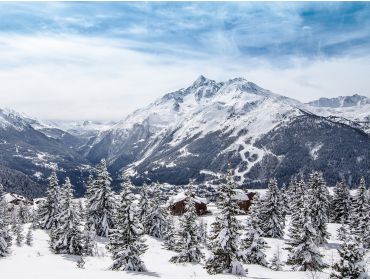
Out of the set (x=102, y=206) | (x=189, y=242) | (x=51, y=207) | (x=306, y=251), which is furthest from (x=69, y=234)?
(x=306, y=251)

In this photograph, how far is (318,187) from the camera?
70.6 meters

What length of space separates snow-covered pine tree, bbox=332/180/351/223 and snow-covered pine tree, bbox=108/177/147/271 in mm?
67557

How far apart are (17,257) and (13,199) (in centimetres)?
13650

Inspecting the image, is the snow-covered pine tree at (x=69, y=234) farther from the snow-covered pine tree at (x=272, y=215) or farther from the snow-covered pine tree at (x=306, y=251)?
the snow-covered pine tree at (x=272, y=215)

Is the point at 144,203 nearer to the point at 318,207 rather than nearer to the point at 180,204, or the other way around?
the point at 318,207

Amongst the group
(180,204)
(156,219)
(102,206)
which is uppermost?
(102,206)

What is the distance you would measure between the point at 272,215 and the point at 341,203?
26.8 metres

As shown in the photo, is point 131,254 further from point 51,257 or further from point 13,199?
point 13,199

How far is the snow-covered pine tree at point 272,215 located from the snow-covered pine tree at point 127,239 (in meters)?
41.5

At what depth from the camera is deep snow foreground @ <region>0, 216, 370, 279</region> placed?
100 ft

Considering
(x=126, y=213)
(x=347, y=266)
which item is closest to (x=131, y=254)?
(x=126, y=213)

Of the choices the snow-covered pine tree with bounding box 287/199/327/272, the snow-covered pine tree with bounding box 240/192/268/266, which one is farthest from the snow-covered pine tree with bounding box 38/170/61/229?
the snow-covered pine tree with bounding box 287/199/327/272

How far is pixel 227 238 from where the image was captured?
33.1m

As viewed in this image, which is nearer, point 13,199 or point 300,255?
point 300,255
